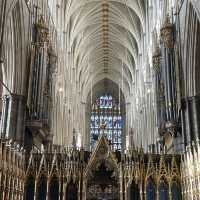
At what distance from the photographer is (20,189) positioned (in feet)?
52.6

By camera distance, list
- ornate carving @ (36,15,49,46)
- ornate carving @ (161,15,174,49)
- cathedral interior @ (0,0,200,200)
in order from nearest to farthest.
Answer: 1. cathedral interior @ (0,0,200,200)
2. ornate carving @ (161,15,174,49)
3. ornate carving @ (36,15,49,46)

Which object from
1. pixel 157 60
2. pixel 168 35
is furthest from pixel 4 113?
pixel 157 60

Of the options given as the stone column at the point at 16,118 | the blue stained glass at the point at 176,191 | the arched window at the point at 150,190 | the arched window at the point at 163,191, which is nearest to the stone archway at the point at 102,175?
the arched window at the point at 150,190

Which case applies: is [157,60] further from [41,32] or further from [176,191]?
[176,191]

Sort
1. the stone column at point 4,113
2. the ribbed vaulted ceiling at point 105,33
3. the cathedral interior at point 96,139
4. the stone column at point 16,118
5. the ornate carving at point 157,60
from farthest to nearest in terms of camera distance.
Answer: the ribbed vaulted ceiling at point 105,33
the ornate carving at point 157,60
the stone column at point 4,113
the stone column at point 16,118
the cathedral interior at point 96,139

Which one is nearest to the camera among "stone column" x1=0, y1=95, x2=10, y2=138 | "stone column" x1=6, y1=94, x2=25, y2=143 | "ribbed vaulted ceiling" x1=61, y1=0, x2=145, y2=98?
"stone column" x1=6, y1=94, x2=25, y2=143

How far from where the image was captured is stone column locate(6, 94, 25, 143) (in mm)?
17812

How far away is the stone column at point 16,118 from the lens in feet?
58.4

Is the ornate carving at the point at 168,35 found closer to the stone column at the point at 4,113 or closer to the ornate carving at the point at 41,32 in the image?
the ornate carving at the point at 41,32

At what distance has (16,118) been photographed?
59.5ft

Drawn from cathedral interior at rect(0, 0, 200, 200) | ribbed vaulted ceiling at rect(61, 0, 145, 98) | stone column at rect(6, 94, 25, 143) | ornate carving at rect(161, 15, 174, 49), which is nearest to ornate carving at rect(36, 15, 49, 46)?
cathedral interior at rect(0, 0, 200, 200)

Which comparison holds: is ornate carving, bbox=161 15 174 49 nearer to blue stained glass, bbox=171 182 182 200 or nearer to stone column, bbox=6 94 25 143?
blue stained glass, bbox=171 182 182 200

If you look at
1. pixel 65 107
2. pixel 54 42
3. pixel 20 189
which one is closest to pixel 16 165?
pixel 20 189

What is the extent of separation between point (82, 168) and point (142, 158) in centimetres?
298
